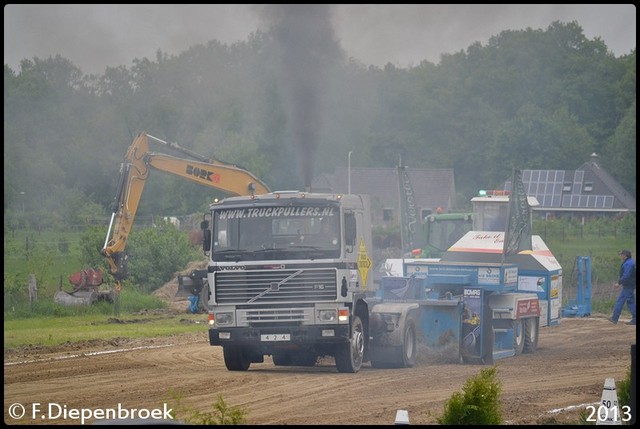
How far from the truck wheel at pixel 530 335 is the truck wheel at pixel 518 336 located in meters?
0.38

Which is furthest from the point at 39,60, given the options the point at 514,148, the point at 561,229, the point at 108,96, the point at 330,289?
the point at 330,289

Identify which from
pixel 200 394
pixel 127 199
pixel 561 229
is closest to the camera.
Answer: pixel 200 394

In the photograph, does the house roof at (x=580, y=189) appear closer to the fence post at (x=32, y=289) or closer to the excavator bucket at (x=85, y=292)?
the excavator bucket at (x=85, y=292)

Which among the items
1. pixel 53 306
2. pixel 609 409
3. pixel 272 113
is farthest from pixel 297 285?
pixel 272 113

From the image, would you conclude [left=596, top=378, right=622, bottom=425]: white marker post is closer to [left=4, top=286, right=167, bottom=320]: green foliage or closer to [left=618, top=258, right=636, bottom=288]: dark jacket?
[left=618, top=258, right=636, bottom=288]: dark jacket

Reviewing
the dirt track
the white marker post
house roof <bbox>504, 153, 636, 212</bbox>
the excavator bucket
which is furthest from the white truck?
house roof <bbox>504, 153, 636, 212</bbox>

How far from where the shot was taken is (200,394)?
15.5 meters

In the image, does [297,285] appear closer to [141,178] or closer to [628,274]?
[141,178]

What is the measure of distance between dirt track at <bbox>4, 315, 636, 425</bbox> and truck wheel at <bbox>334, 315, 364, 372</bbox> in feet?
0.75

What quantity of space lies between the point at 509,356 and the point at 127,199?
12975 mm

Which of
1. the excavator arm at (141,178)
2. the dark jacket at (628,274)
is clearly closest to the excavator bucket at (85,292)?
the excavator arm at (141,178)

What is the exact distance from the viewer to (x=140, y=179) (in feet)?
101

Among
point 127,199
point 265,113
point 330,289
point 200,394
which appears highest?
point 265,113

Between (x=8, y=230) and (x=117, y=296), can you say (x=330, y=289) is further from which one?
(x=8, y=230)
